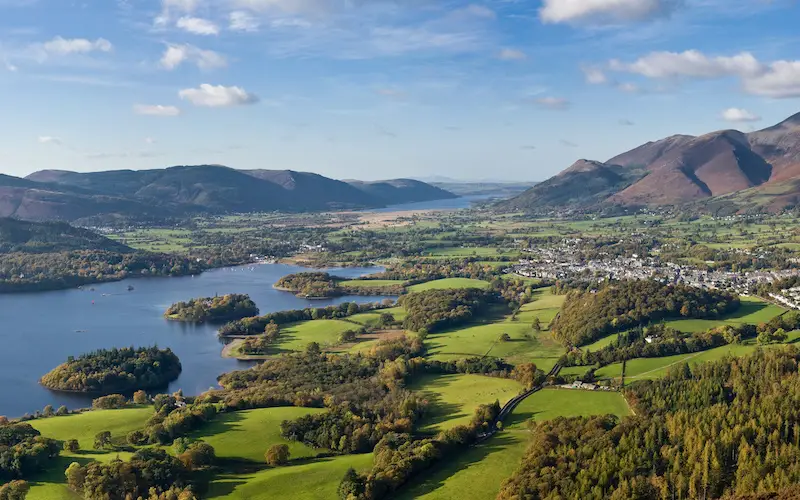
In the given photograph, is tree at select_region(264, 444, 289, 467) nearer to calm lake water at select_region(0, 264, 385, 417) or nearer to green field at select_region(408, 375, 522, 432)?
green field at select_region(408, 375, 522, 432)

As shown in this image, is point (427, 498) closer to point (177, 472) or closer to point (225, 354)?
point (177, 472)

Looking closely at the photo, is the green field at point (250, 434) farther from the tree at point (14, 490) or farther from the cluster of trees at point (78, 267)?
the cluster of trees at point (78, 267)

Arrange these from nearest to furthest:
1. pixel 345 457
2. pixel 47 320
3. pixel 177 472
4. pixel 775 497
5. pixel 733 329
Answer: pixel 775 497 < pixel 177 472 < pixel 345 457 < pixel 733 329 < pixel 47 320

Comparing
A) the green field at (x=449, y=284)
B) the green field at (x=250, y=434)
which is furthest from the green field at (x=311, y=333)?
the green field at (x=449, y=284)

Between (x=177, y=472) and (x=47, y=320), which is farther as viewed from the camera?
(x=47, y=320)

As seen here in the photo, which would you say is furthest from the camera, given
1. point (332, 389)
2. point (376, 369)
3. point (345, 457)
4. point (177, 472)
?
point (376, 369)

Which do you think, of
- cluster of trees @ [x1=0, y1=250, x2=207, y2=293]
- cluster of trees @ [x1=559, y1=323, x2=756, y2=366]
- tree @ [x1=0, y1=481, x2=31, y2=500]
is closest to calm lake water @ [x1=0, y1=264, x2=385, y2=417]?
cluster of trees @ [x1=0, y1=250, x2=207, y2=293]

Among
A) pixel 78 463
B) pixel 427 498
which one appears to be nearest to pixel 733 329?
pixel 427 498

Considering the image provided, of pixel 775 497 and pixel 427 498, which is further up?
pixel 775 497
